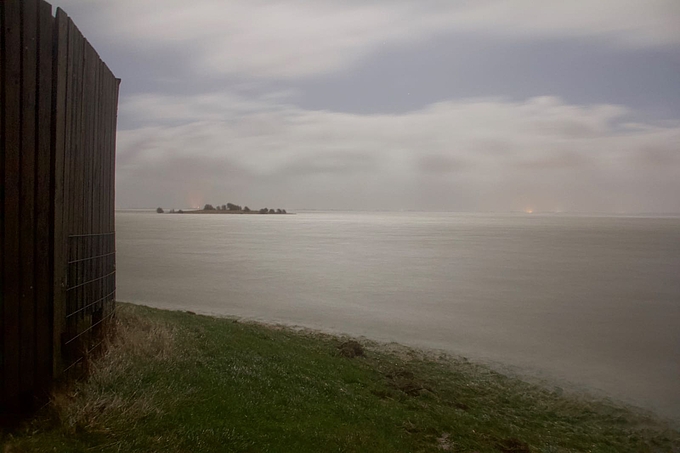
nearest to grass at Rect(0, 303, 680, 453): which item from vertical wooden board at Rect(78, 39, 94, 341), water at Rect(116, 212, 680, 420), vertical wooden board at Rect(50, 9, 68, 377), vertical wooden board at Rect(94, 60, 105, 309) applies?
vertical wooden board at Rect(50, 9, 68, 377)

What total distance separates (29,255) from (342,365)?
8.80 m

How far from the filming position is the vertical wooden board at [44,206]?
7176mm

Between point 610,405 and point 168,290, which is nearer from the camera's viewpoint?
point 610,405

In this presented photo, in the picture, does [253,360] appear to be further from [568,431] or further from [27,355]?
[568,431]

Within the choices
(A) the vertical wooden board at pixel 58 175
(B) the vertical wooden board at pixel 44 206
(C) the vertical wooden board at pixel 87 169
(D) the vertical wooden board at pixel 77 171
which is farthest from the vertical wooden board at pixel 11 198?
(C) the vertical wooden board at pixel 87 169

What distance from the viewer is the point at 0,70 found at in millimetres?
6551

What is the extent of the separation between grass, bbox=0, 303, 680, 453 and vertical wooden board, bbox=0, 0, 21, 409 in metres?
0.84

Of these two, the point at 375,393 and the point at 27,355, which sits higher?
the point at 27,355

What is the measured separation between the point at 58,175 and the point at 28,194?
2.01ft

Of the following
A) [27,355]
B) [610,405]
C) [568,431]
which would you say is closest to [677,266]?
[610,405]

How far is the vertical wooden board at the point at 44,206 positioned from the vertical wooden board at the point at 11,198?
32 cm

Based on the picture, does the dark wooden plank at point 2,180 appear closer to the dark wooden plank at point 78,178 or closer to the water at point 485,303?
the dark wooden plank at point 78,178

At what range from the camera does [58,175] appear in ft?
24.7

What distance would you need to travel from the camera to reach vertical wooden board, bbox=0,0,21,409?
666cm
